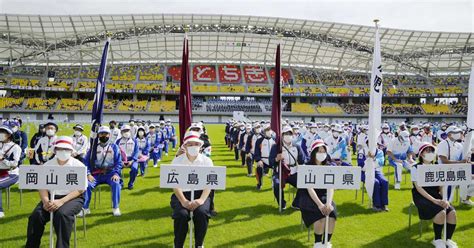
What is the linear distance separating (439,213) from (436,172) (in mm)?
720

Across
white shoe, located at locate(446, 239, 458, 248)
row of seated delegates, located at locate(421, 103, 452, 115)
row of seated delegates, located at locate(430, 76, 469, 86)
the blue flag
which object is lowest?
white shoe, located at locate(446, 239, 458, 248)

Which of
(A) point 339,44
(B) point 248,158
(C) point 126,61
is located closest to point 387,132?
(B) point 248,158

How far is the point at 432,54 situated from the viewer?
48.6m

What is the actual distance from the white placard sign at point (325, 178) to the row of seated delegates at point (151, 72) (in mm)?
55720

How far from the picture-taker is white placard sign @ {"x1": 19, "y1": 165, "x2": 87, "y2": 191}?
17.5 ft

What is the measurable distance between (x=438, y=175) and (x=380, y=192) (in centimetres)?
295

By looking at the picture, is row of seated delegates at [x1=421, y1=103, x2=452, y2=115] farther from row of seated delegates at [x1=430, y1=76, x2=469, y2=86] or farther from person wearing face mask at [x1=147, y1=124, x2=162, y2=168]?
person wearing face mask at [x1=147, y1=124, x2=162, y2=168]

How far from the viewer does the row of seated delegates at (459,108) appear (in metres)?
58.1

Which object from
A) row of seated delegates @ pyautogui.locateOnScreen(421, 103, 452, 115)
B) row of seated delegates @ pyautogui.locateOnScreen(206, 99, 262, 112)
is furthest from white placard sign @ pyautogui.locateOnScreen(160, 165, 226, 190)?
row of seated delegates @ pyautogui.locateOnScreen(421, 103, 452, 115)

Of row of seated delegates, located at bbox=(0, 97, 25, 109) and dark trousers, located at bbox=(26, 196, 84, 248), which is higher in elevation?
row of seated delegates, located at bbox=(0, 97, 25, 109)

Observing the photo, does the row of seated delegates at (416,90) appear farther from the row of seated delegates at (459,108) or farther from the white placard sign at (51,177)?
the white placard sign at (51,177)

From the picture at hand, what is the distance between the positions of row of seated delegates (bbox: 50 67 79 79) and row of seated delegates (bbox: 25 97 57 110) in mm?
4867

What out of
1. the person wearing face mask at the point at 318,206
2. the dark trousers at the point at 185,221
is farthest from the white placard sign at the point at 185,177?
the person wearing face mask at the point at 318,206

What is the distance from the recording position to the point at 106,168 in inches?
334
